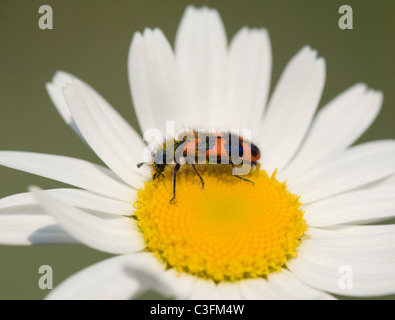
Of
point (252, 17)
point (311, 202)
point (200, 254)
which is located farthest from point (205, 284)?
point (252, 17)

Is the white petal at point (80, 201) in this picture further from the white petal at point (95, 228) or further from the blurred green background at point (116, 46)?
the blurred green background at point (116, 46)

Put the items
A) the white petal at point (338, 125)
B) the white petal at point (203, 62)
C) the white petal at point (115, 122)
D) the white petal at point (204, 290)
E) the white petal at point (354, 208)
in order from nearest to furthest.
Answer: the white petal at point (204, 290)
the white petal at point (354, 208)
the white petal at point (115, 122)
the white petal at point (338, 125)
the white petal at point (203, 62)

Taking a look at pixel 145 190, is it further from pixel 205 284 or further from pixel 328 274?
pixel 328 274

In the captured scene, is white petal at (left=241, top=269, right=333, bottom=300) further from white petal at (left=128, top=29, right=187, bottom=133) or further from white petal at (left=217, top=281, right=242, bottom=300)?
white petal at (left=128, top=29, right=187, bottom=133)

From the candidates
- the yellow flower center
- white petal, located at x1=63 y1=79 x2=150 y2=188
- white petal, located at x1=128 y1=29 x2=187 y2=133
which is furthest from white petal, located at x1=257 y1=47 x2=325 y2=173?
white petal, located at x1=63 y1=79 x2=150 y2=188

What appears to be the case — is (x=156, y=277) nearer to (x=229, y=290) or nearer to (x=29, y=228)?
(x=229, y=290)

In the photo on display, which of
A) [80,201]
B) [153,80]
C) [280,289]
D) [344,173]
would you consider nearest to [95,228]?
[80,201]

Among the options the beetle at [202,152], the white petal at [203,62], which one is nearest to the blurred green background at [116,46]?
the white petal at [203,62]
